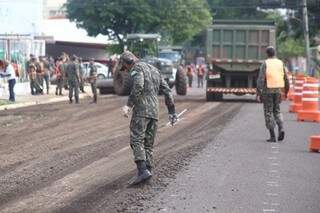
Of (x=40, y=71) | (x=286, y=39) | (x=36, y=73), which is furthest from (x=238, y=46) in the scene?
(x=286, y=39)

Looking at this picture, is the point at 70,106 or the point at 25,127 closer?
the point at 25,127

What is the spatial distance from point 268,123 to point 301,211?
7328mm

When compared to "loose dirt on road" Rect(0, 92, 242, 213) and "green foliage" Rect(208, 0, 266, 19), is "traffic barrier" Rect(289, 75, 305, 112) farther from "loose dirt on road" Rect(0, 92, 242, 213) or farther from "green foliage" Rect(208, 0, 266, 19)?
"green foliage" Rect(208, 0, 266, 19)

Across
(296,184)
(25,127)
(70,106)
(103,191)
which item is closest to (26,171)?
(103,191)

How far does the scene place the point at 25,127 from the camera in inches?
845

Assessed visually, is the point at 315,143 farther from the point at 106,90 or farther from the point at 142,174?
the point at 106,90

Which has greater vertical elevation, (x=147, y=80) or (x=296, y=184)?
(x=147, y=80)

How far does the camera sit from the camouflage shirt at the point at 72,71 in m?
30.8

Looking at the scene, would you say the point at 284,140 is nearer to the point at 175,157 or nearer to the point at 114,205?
the point at 175,157

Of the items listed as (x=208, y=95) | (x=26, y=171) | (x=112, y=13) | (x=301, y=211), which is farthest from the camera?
(x=112, y=13)

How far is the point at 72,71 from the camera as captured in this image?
101 feet

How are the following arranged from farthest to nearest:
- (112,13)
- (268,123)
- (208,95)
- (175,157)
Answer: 1. (112,13)
2. (208,95)
3. (268,123)
4. (175,157)

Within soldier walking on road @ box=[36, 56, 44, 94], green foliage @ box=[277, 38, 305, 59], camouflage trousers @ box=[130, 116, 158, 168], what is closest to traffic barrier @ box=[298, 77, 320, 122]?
camouflage trousers @ box=[130, 116, 158, 168]

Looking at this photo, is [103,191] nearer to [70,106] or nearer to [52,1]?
[70,106]
